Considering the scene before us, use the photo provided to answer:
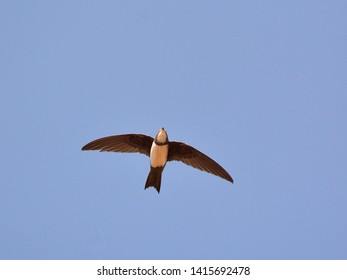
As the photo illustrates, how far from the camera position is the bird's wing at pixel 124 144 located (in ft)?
35.8

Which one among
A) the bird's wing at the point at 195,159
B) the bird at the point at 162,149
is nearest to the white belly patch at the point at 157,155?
the bird at the point at 162,149

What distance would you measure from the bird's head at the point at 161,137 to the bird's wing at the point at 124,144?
0.31 m

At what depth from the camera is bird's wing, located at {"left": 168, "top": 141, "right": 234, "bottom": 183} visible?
10.9m

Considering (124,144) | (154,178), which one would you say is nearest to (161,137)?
(154,178)

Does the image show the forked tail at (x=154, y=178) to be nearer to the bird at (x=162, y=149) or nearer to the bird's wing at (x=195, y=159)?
the bird at (x=162, y=149)

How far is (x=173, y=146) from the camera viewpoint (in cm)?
1084

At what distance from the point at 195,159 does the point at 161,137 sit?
31.8 inches

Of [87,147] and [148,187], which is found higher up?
[87,147]
